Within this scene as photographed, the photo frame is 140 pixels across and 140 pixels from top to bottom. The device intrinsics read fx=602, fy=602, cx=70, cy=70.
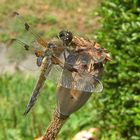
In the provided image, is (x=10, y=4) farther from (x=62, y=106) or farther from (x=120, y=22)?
(x=62, y=106)

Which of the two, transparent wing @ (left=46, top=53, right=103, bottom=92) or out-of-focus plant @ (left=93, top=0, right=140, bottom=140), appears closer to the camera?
transparent wing @ (left=46, top=53, right=103, bottom=92)

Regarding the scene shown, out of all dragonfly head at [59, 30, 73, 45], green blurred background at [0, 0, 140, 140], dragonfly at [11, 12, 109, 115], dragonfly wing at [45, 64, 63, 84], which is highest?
dragonfly head at [59, 30, 73, 45]

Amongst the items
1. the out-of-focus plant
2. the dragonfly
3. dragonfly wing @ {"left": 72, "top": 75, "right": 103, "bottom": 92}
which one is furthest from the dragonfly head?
the out-of-focus plant

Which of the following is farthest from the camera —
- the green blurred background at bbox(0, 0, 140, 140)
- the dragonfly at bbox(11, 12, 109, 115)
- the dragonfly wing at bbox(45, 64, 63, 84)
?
the green blurred background at bbox(0, 0, 140, 140)

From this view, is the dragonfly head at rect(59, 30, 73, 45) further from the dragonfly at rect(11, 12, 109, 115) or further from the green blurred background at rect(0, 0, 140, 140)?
the green blurred background at rect(0, 0, 140, 140)

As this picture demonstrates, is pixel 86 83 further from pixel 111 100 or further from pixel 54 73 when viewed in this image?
pixel 111 100

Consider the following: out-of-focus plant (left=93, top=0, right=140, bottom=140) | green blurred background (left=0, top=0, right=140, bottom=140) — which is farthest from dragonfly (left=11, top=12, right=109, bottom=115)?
out-of-focus plant (left=93, top=0, right=140, bottom=140)

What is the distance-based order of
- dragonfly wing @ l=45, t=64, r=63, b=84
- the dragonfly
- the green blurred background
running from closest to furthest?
the dragonfly
dragonfly wing @ l=45, t=64, r=63, b=84
the green blurred background

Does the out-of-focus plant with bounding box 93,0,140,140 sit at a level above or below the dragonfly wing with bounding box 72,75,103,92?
below

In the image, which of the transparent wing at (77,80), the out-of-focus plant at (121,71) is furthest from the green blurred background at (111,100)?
the transparent wing at (77,80)
